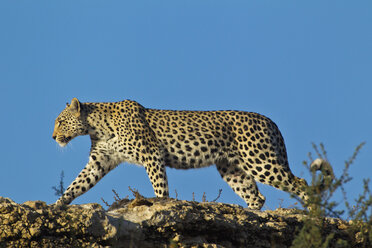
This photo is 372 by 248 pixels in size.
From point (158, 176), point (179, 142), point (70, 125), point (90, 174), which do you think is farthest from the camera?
point (70, 125)

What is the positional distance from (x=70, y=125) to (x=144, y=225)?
5512 mm

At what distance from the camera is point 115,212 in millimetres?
8578

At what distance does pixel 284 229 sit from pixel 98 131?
5.16m

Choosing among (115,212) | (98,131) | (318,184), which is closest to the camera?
(318,184)

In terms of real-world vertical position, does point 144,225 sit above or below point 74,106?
below

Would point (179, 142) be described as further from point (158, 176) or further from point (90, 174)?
point (90, 174)

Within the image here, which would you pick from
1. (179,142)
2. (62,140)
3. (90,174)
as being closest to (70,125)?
(62,140)

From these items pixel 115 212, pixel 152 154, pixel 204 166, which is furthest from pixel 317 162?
pixel 115 212

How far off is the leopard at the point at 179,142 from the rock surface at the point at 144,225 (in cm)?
330

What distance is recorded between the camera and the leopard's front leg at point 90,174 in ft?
40.6

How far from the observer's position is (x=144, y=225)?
26.4 feet

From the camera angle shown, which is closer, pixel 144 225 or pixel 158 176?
pixel 144 225

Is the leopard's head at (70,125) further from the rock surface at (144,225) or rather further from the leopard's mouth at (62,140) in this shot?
the rock surface at (144,225)

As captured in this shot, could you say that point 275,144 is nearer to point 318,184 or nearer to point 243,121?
point 243,121
